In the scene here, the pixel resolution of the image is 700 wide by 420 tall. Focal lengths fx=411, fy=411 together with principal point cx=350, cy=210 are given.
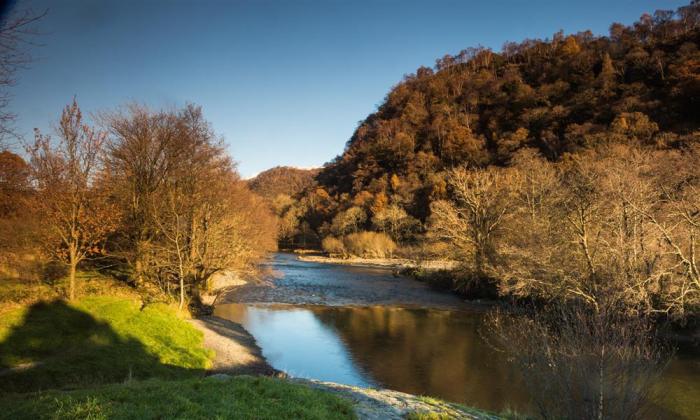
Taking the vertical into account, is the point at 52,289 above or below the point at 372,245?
above

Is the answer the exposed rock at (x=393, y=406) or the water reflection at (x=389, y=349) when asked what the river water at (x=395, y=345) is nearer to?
the water reflection at (x=389, y=349)

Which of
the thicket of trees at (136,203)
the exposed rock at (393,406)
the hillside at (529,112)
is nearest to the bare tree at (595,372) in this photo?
the exposed rock at (393,406)

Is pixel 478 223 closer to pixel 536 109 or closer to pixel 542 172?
pixel 542 172

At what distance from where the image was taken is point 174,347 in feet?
53.3

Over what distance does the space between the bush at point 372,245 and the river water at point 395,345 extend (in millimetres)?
31078

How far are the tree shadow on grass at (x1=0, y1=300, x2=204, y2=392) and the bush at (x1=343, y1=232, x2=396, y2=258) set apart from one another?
54875 mm

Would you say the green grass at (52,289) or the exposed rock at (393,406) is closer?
the exposed rock at (393,406)

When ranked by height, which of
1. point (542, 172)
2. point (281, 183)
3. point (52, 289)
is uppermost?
point (281, 183)

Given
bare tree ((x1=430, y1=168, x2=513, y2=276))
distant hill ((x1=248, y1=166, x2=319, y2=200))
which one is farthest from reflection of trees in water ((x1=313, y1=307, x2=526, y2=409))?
distant hill ((x1=248, y1=166, x2=319, y2=200))

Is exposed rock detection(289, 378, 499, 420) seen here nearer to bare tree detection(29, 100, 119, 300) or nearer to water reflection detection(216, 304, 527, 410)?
water reflection detection(216, 304, 527, 410)

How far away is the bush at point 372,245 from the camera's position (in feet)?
228

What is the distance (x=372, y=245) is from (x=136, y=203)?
49.8m

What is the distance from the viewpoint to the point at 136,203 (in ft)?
75.0

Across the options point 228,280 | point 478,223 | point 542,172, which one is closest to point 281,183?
point 228,280
